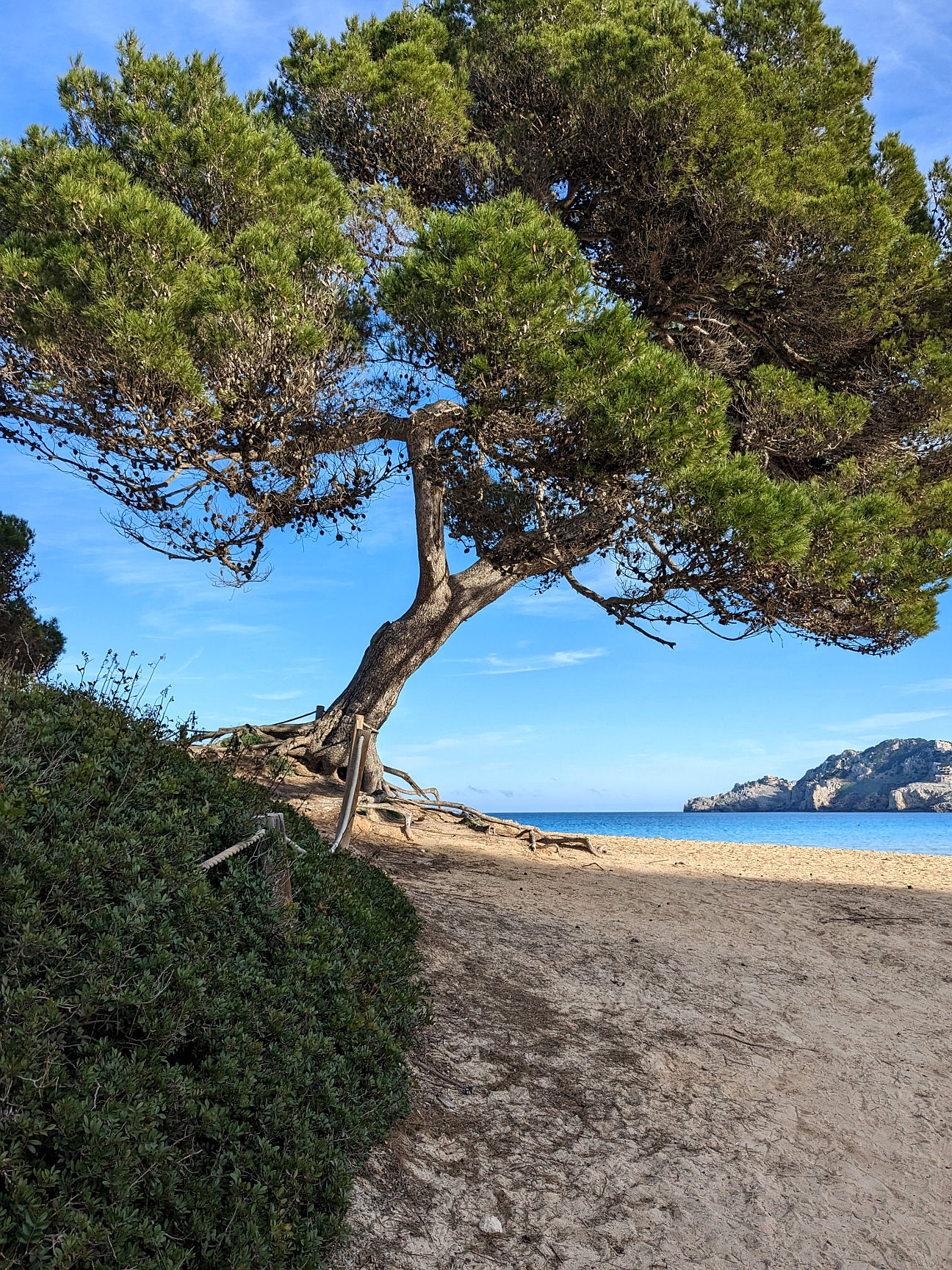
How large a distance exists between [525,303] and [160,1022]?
5.98 m

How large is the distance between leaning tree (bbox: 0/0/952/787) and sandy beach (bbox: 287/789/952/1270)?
3.09m

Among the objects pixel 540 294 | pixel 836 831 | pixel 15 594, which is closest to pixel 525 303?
pixel 540 294

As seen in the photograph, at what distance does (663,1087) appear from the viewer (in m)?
4.68

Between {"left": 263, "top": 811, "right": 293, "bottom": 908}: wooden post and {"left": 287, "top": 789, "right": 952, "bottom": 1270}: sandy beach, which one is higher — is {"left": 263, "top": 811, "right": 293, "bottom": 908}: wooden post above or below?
above

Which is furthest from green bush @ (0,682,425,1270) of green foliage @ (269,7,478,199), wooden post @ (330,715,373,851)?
green foliage @ (269,7,478,199)

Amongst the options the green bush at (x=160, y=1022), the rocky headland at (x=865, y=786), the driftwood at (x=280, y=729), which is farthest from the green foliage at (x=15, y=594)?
the rocky headland at (x=865, y=786)

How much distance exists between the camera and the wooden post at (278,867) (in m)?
3.69

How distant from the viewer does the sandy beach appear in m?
3.49

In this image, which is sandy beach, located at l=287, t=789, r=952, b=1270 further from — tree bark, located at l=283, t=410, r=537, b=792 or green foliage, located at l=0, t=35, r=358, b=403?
green foliage, located at l=0, t=35, r=358, b=403

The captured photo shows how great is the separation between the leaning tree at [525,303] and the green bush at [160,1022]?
4.52 m

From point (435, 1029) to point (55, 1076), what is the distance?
9.17 ft

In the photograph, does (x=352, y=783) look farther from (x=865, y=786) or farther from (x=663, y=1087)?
(x=865, y=786)

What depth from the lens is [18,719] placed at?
11.3 feet

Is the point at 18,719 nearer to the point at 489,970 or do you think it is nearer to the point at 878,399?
the point at 489,970
